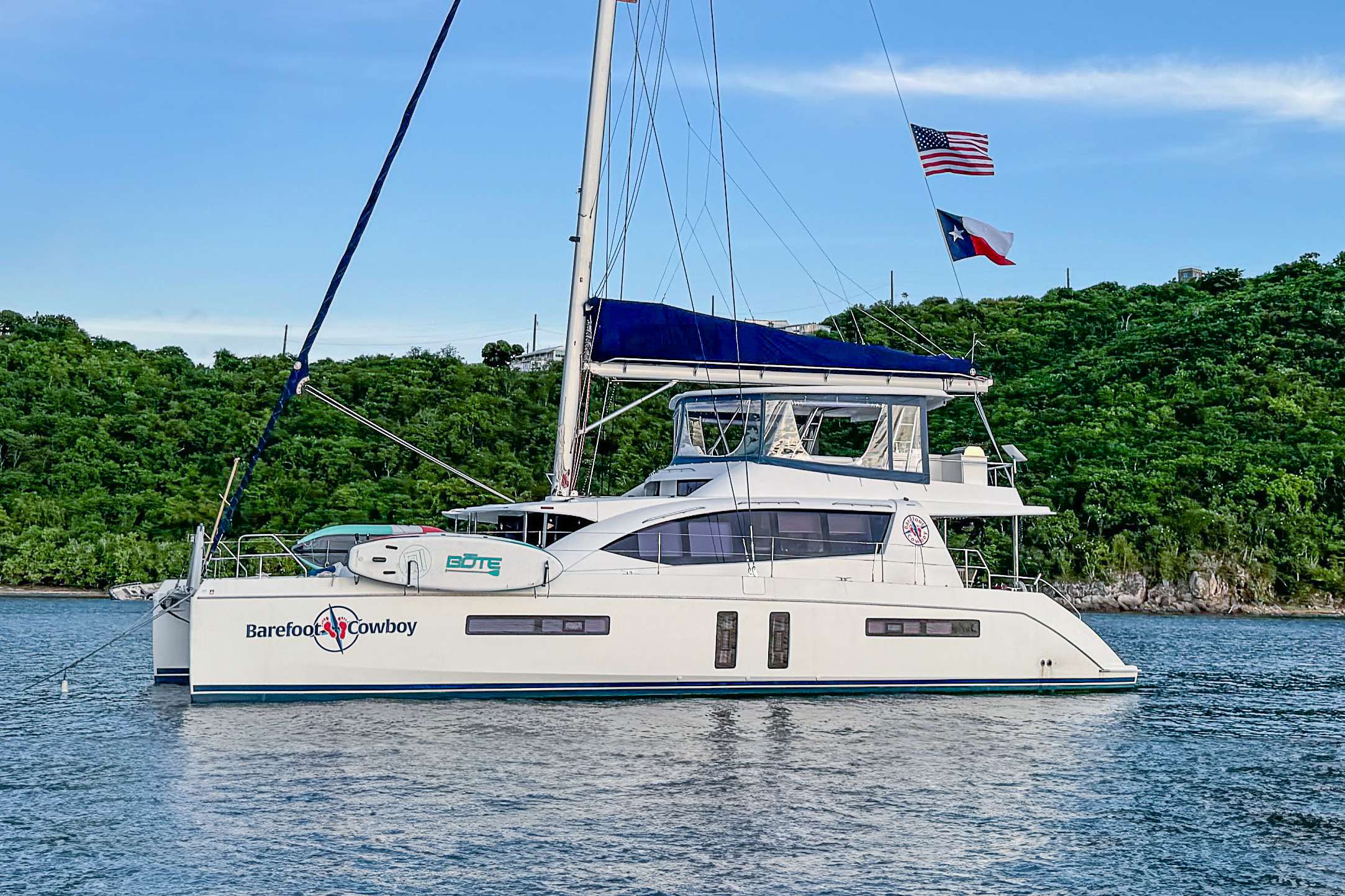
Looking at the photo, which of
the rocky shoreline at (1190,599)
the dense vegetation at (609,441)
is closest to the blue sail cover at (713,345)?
the dense vegetation at (609,441)

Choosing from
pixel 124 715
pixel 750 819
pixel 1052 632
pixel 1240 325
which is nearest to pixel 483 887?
pixel 750 819

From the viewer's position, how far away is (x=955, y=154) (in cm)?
1994

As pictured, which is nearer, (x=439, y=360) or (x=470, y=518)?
(x=470, y=518)

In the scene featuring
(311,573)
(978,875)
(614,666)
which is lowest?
(978,875)

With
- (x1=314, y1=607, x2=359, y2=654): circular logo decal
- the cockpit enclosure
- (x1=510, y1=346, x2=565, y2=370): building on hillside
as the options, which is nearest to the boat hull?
(x1=314, y1=607, x2=359, y2=654): circular logo decal

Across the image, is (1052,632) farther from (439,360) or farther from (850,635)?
→ (439,360)

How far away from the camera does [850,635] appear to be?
17.0m

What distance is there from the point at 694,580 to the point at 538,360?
51.8 m

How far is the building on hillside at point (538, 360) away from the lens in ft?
216

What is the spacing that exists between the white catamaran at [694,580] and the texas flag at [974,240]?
1.79 m

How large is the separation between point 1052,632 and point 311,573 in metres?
10.4

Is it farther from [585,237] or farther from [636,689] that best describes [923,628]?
[585,237]

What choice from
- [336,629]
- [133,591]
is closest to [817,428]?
[336,629]

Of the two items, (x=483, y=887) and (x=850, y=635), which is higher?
(x=850, y=635)
